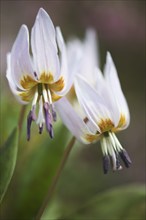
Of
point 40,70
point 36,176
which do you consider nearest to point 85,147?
point 36,176

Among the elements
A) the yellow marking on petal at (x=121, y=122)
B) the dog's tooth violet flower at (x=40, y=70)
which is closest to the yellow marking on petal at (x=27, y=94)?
the dog's tooth violet flower at (x=40, y=70)

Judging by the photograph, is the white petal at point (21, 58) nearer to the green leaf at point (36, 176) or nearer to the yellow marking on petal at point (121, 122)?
the yellow marking on petal at point (121, 122)

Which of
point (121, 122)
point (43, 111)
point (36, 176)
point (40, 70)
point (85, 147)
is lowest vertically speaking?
point (85, 147)

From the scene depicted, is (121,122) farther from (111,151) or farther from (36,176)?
(36,176)

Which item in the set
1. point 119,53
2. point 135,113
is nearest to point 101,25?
point 119,53

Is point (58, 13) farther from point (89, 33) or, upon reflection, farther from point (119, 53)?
point (89, 33)

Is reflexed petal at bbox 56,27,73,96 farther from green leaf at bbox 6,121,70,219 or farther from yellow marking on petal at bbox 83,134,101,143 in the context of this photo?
green leaf at bbox 6,121,70,219
